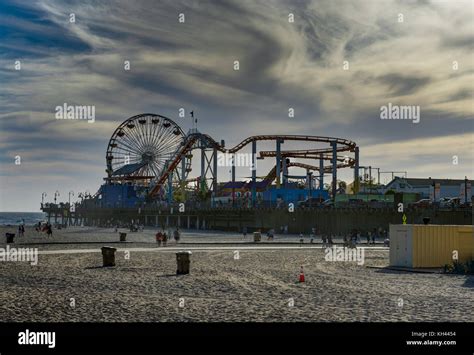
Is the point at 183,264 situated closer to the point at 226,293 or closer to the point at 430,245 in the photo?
the point at 226,293

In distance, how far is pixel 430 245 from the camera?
27641mm

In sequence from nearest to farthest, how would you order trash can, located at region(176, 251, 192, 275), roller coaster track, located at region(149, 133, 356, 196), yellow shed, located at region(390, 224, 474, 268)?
trash can, located at region(176, 251, 192, 275) → yellow shed, located at region(390, 224, 474, 268) → roller coaster track, located at region(149, 133, 356, 196)

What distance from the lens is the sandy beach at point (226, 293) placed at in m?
14.5

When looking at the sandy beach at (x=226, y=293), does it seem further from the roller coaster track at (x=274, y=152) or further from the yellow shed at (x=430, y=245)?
the roller coaster track at (x=274, y=152)

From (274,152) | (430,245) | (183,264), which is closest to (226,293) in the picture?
(183,264)

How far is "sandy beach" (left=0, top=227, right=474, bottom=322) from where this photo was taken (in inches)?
569

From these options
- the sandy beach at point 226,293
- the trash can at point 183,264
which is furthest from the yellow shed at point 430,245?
the trash can at point 183,264

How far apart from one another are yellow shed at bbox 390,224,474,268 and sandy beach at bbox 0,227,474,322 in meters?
1.33

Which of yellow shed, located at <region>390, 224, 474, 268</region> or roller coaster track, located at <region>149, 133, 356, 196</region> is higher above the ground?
roller coaster track, located at <region>149, 133, 356, 196</region>

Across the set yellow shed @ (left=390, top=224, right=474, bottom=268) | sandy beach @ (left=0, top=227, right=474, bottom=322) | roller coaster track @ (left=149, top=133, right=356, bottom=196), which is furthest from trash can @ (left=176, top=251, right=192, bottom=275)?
roller coaster track @ (left=149, top=133, right=356, bottom=196)

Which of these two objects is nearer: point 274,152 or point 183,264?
point 183,264

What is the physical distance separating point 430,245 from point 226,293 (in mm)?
12972

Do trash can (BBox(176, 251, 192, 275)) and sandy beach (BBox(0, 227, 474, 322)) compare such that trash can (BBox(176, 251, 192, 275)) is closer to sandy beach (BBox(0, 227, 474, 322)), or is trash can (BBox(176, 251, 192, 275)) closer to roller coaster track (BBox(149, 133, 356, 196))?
sandy beach (BBox(0, 227, 474, 322))
